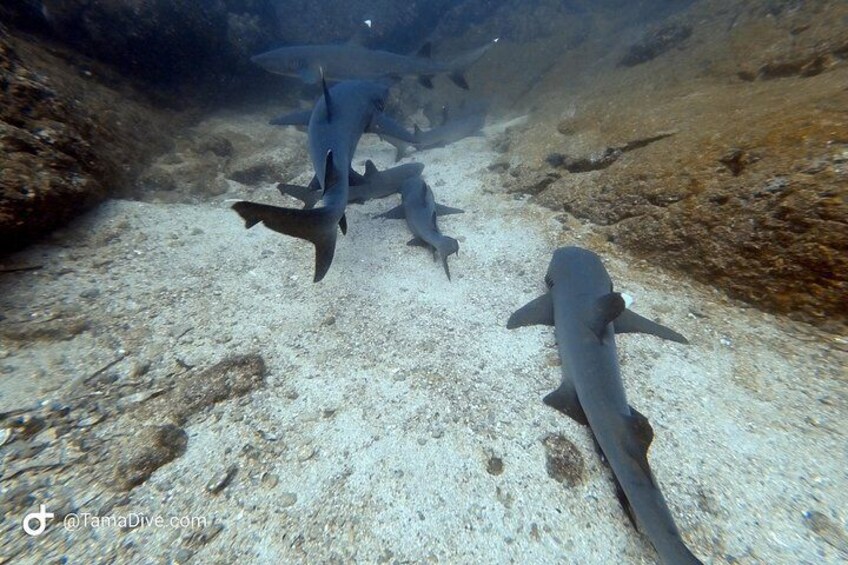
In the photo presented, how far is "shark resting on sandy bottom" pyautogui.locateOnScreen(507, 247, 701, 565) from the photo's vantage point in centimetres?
196

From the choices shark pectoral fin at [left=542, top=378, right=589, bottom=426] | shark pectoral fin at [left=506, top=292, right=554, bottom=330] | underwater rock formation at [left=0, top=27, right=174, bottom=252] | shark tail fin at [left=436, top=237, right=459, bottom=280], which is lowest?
shark pectoral fin at [left=542, top=378, right=589, bottom=426]

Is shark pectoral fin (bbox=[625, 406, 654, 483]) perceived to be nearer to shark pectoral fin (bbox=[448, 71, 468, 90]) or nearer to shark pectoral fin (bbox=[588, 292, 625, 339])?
shark pectoral fin (bbox=[588, 292, 625, 339])

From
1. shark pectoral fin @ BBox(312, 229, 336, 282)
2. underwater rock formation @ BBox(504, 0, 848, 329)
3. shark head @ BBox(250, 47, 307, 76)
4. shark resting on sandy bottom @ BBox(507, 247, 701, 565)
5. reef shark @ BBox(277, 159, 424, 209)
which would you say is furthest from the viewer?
shark head @ BBox(250, 47, 307, 76)

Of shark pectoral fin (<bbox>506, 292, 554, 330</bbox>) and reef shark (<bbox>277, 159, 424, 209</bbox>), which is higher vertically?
reef shark (<bbox>277, 159, 424, 209</bbox>)

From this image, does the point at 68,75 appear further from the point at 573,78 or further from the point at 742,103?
the point at 573,78

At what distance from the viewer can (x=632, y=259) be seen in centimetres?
409

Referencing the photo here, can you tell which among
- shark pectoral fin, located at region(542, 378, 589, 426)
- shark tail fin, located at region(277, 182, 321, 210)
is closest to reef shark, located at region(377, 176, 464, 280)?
shark tail fin, located at region(277, 182, 321, 210)

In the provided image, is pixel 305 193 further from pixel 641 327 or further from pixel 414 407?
pixel 641 327

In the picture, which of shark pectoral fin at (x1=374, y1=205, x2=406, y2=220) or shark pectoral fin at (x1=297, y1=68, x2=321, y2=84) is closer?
shark pectoral fin at (x1=374, y1=205, x2=406, y2=220)

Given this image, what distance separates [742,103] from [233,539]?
21.9 feet

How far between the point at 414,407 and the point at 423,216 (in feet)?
9.11

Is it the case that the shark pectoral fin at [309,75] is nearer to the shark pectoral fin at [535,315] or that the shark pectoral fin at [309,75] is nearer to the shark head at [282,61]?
the shark head at [282,61]

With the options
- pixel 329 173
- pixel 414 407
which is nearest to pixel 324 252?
pixel 329 173

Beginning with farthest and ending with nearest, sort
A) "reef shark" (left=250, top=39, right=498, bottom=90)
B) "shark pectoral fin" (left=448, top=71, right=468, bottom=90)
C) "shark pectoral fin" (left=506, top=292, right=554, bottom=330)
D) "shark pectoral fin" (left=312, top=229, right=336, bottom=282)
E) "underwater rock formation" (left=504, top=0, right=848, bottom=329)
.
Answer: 1. "shark pectoral fin" (left=448, top=71, right=468, bottom=90)
2. "reef shark" (left=250, top=39, right=498, bottom=90)
3. "shark pectoral fin" (left=506, top=292, right=554, bottom=330)
4. "shark pectoral fin" (left=312, top=229, right=336, bottom=282)
5. "underwater rock formation" (left=504, top=0, right=848, bottom=329)
